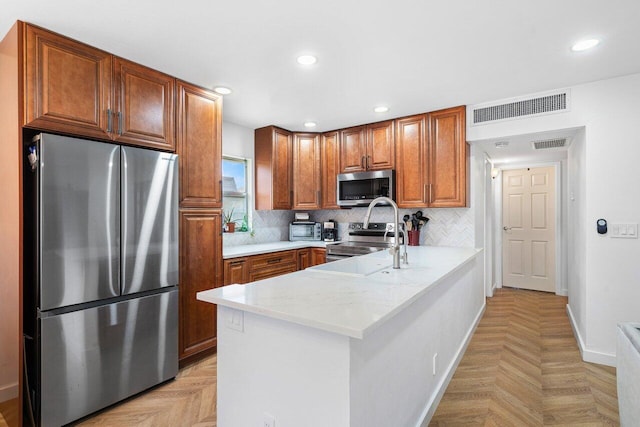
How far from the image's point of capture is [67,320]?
191 cm

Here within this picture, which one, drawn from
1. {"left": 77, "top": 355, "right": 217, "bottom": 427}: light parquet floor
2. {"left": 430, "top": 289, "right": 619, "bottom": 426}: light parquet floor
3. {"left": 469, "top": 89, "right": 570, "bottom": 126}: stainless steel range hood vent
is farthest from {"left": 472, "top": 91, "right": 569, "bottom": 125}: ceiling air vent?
{"left": 77, "top": 355, "right": 217, "bottom": 427}: light parquet floor

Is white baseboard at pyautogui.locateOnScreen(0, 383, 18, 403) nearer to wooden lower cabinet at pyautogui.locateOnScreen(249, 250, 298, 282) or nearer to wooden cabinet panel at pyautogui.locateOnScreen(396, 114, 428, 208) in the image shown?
wooden lower cabinet at pyautogui.locateOnScreen(249, 250, 298, 282)

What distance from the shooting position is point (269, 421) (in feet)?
4.52

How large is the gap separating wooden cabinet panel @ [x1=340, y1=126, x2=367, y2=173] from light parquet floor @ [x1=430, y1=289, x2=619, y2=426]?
7.42 ft

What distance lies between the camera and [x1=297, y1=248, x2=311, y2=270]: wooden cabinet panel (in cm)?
398

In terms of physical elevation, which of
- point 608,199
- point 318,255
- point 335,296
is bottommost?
point 318,255

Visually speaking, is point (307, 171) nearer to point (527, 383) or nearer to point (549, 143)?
point (549, 143)

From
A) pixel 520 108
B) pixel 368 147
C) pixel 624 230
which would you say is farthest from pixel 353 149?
pixel 624 230

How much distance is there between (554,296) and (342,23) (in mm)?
4893

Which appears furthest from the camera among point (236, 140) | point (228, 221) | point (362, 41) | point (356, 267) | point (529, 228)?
point (529, 228)

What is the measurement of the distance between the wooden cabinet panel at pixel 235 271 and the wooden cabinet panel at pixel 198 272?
0.39 feet

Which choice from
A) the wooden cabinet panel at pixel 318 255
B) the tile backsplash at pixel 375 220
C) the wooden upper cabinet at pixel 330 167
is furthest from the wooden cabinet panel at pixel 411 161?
the wooden cabinet panel at pixel 318 255

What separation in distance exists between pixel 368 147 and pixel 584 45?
218 cm

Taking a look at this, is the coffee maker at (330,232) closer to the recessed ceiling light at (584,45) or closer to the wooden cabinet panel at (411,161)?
the wooden cabinet panel at (411,161)
